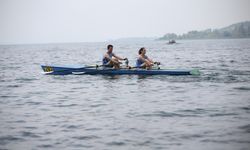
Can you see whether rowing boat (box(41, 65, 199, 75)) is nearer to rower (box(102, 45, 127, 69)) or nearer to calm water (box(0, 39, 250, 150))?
rower (box(102, 45, 127, 69))

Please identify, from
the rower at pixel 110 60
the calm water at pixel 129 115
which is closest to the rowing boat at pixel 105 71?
the rower at pixel 110 60

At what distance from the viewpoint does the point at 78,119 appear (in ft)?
37.9

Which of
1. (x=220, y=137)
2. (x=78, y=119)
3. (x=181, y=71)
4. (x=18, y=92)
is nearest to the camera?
(x=220, y=137)

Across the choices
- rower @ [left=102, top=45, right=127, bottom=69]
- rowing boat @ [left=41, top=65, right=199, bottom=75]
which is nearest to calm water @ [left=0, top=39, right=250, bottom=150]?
rowing boat @ [left=41, top=65, right=199, bottom=75]

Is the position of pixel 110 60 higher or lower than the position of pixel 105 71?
higher

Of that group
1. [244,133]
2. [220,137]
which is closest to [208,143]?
[220,137]

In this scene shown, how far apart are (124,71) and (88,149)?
13689 mm

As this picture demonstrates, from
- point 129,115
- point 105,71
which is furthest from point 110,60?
point 129,115

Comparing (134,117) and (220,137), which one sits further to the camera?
(134,117)

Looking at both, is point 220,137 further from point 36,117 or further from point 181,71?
point 181,71

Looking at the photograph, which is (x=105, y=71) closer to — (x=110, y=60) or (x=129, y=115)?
(x=110, y=60)

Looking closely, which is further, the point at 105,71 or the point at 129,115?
the point at 105,71

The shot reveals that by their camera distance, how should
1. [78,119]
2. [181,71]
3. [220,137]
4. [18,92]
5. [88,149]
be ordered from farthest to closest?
[181,71]
[18,92]
[78,119]
[220,137]
[88,149]

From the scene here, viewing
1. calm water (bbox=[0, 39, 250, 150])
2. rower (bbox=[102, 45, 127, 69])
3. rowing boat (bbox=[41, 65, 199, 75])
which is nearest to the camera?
calm water (bbox=[0, 39, 250, 150])
